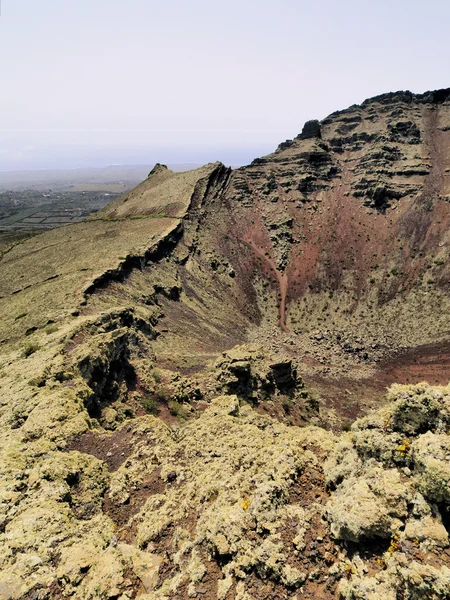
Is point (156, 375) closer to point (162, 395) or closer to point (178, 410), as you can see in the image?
point (162, 395)

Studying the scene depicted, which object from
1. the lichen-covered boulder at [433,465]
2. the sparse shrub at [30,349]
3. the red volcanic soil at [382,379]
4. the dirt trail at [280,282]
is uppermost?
the lichen-covered boulder at [433,465]

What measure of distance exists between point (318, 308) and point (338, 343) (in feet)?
42.2

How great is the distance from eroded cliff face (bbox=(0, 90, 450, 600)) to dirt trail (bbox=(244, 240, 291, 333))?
37 centimetres

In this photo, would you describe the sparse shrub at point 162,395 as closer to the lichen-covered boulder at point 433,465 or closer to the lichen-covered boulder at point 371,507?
the lichen-covered boulder at point 371,507

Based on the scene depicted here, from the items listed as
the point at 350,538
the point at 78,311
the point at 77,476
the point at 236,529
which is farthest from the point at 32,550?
the point at 78,311

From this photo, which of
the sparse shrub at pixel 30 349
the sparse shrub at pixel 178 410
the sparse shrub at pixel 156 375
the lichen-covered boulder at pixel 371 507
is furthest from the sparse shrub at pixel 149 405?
the lichen-covered boulder at pixel 371 507

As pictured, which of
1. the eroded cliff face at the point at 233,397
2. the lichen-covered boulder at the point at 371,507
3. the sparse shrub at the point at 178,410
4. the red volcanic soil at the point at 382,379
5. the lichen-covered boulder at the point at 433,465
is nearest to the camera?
the lichen-covered boulder at the point at 433,465

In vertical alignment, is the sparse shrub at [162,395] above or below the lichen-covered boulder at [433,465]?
below

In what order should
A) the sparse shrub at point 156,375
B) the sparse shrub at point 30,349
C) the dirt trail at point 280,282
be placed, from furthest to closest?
the dirt trail at point 280,282 < the sparse shrub at point 156,375 < the sparse shrub at point 30,349

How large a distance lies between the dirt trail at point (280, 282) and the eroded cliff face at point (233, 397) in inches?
14.6

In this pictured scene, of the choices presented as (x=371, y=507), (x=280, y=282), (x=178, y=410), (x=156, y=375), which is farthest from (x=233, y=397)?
(x=280, y=282)

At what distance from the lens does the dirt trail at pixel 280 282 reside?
2806 inches

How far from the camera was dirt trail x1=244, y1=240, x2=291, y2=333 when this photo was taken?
234 ft

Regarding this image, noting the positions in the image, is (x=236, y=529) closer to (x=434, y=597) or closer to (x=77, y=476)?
(x=434, y=597)
